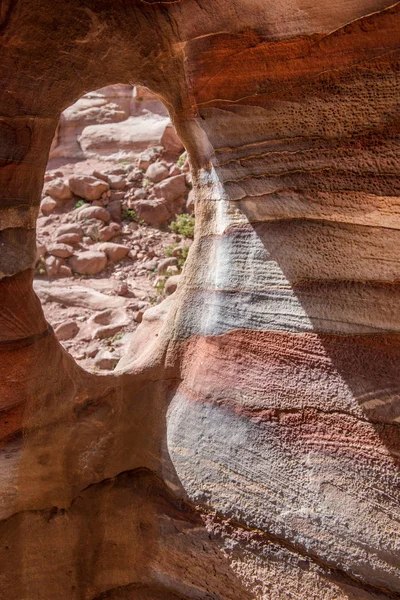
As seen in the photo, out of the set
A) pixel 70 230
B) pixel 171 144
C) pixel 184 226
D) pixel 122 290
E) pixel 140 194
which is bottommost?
pixel 122 290

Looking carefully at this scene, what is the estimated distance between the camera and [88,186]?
23.2ft

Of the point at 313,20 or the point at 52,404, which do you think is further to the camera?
the point at 52,404

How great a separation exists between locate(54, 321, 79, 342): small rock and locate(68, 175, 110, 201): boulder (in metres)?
2.66

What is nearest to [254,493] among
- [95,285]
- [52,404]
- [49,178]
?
[52,404]

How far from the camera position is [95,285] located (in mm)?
5848

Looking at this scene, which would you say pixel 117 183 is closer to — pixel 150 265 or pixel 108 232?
pixel 108 232

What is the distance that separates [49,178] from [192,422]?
6.46m

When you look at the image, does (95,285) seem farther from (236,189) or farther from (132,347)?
(236,189)

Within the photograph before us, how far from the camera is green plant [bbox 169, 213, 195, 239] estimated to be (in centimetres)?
636

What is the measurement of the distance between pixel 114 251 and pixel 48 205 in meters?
1.56

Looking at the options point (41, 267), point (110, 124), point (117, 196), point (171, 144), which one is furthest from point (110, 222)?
point (110, 124)

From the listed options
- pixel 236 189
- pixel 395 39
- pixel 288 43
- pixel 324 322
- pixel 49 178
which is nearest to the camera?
pixel 395 39

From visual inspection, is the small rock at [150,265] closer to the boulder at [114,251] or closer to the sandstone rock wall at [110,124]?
the boulder at [114,251]

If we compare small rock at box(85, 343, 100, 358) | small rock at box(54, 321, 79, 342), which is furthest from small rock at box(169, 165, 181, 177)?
small rock at box(85, 343, 100, 358)
